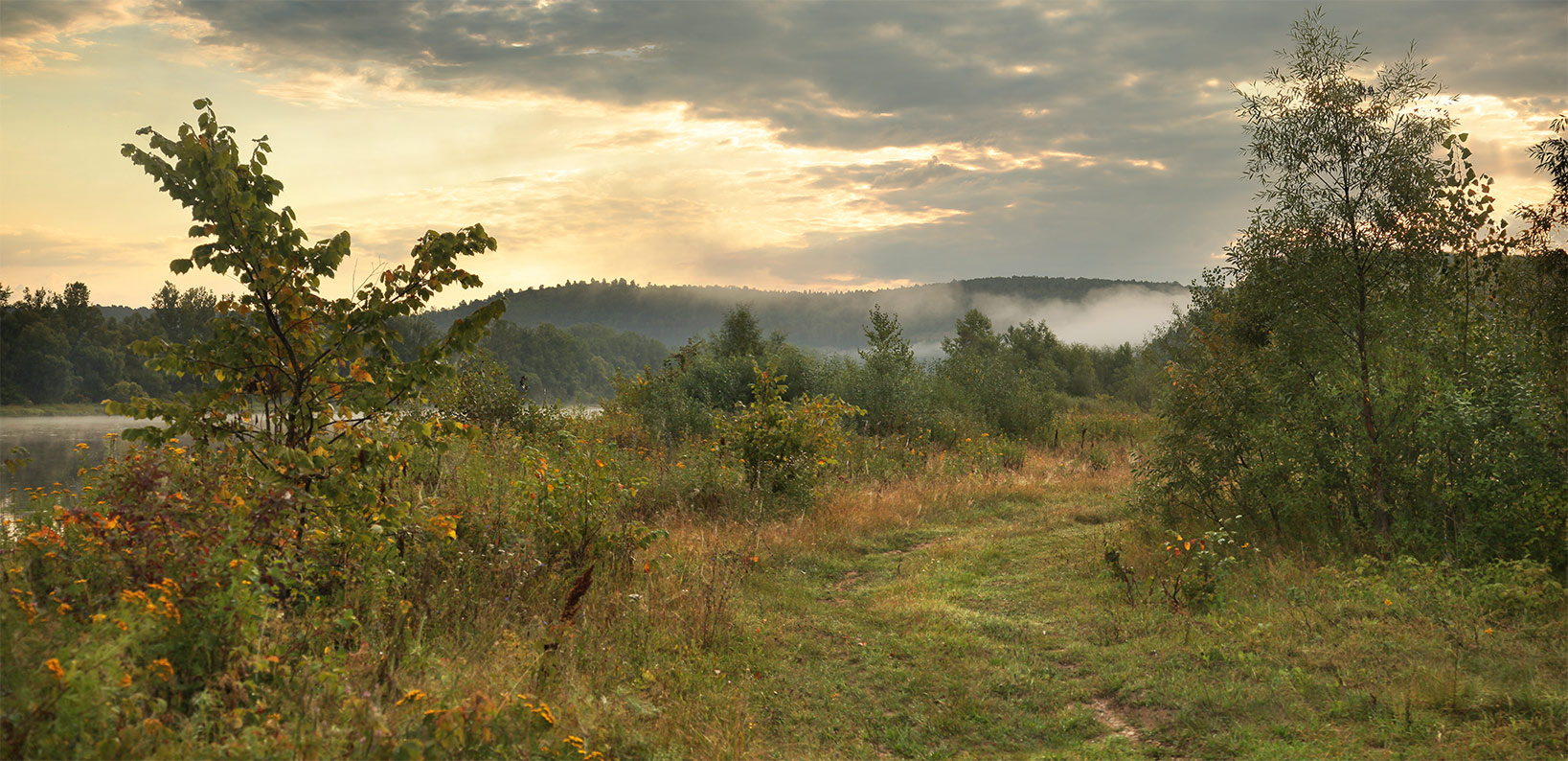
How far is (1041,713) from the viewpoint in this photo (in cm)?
585

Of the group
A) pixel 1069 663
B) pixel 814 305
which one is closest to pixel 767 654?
pixel 1069 663

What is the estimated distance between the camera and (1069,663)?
266 inches

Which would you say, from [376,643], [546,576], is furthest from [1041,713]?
[376,643]

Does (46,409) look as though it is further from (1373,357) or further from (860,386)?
(1373,357)

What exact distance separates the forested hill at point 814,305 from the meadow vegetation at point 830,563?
101m

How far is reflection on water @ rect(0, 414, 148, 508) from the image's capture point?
22.7ft

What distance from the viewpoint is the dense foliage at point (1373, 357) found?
742cm

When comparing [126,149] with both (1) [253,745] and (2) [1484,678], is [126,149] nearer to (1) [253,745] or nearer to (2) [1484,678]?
(1) [253,745]

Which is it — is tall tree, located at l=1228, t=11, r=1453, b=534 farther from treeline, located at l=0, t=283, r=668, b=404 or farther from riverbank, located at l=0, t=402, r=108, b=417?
riverbank, located at l=0, t=402, r=108, b=417

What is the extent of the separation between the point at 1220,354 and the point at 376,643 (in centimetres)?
959

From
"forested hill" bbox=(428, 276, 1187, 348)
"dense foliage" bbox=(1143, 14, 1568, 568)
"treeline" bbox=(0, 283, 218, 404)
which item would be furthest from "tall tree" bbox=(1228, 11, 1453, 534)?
"forested hill" bbox=(428, 276, 1187, 348)

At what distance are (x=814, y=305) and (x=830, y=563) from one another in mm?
124698

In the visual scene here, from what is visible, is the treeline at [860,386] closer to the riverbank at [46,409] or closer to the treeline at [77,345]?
the treeline at [77,345]

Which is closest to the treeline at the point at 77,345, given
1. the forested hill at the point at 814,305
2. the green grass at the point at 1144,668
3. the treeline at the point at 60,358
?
the treeline at the point at 60,358
